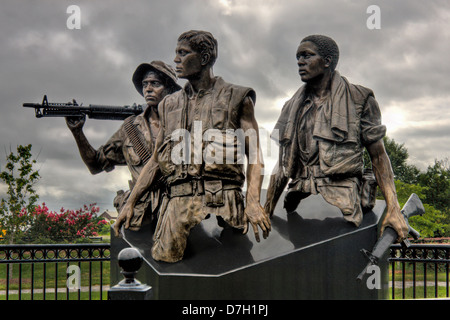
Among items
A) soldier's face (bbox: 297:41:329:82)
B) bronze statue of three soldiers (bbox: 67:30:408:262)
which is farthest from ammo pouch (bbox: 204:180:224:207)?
soldier's face (bbox: 297:41:329:82)

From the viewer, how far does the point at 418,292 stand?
46.2 feet

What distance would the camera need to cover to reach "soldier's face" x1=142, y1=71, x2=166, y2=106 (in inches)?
242

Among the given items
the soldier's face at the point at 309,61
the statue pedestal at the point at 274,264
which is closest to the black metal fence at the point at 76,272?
the statue pedestal at the point at 274,264

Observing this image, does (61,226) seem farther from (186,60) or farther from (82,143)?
(186,60)

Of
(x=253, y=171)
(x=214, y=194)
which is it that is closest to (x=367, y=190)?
(x=253, y=171)

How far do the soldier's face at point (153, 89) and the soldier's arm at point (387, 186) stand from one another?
2.68 m

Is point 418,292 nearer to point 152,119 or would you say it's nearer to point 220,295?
point 152,119

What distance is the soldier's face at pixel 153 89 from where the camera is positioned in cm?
614

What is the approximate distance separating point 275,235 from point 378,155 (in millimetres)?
1267

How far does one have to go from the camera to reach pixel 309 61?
4.73 meters

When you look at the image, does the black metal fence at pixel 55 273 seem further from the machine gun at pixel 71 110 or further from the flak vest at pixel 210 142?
the flak vest at pixel 210 142

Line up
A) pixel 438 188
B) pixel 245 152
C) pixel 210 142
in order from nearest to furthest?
pixel 210 142 → pixel 245 152 → pixel 438 188

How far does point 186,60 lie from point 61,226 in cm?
1150
